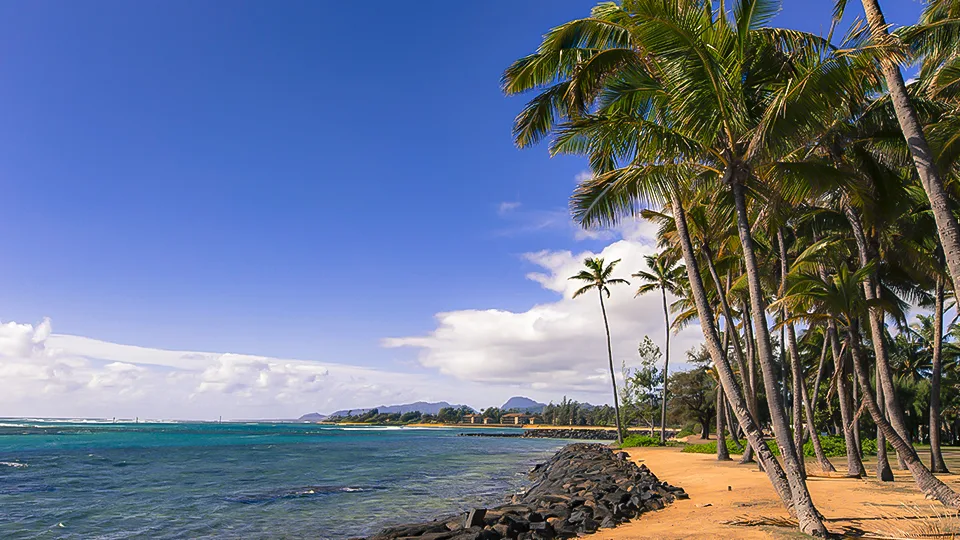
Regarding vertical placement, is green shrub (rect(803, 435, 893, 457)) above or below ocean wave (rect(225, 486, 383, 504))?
above

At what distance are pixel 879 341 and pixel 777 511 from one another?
5764 millimetres

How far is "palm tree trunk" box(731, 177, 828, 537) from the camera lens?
341 inches

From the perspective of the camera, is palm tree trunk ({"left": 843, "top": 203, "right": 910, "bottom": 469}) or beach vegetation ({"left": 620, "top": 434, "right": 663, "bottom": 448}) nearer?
palm tree trunk ({"left": 843, "top": 203, "right": 910, "bottom": 469})

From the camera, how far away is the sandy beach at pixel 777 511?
350 inches

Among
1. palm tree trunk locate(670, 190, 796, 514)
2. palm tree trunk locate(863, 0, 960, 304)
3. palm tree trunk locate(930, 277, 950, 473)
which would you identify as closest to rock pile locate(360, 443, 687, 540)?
palm tree trunk locate(670, 190, 796, 514)

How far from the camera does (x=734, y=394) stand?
966 cm

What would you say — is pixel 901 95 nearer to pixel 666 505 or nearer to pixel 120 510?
pixel 666 505

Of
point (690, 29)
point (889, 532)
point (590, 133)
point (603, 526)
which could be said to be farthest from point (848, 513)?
point (690, 29)

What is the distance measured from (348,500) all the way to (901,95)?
20.3 meters

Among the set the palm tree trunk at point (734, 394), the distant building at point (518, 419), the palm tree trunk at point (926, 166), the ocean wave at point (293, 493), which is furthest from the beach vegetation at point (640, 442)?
the distant building at point (518, 419)

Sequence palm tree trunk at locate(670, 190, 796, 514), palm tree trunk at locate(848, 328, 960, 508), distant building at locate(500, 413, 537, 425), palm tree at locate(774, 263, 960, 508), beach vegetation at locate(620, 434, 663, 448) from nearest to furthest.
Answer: palm tree trunk at locate(670, 190, 796, 514), palm tree trunk at locate(848, 328, 960, 508), palm tree at locate(774, 263, 960, 508), beach vegetation at locate(620, 434, 663, 448), distant building at locate(500, 413, 537, 425)

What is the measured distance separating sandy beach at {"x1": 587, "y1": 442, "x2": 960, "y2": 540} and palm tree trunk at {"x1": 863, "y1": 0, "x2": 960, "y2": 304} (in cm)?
370

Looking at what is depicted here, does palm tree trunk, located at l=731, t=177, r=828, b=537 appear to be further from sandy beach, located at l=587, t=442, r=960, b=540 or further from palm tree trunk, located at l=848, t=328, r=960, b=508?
palm tree trunk, located at l=848, t=328, r=960, b=508

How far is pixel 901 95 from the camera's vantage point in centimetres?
951
